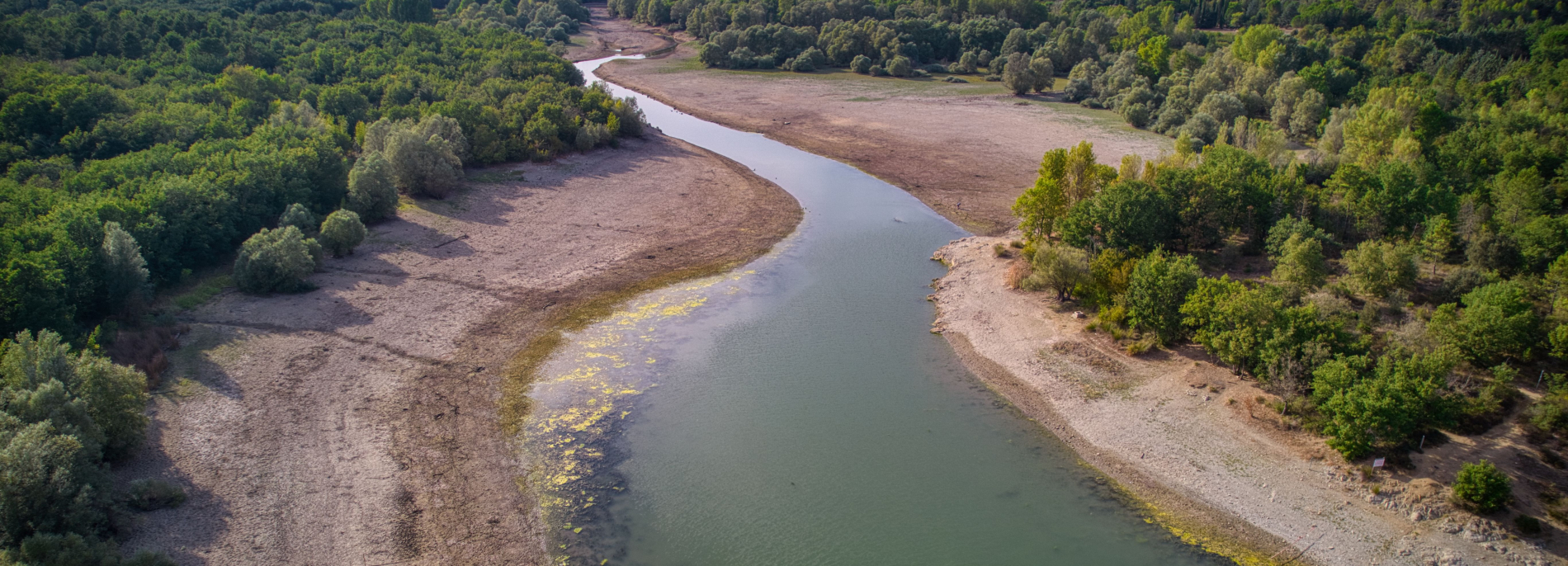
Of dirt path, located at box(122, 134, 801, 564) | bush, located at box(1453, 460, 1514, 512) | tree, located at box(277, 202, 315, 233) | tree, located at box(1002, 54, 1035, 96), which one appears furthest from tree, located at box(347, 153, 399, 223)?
tree, located at box(1002, 54, 1035, 96)

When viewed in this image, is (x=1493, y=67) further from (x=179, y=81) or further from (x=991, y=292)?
(x=179, y=81)

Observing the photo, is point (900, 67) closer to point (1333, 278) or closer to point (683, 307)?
point (1333, 278)

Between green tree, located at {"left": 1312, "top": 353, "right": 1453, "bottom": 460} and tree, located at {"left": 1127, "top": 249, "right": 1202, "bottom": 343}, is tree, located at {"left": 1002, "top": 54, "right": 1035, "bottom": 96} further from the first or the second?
green tree, located at {"left": 1312, "top": 353, "right": 1453, "bottom": 460}

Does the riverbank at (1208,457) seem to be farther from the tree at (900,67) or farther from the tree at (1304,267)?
the tree at (900,67)

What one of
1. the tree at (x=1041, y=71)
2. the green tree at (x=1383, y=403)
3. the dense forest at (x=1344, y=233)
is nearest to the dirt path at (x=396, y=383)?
the dense forest at (x=1344, y=233)

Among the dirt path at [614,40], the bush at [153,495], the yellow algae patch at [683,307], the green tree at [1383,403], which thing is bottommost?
the bush at [153,495]

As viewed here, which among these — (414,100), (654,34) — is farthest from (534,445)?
(654,34)
